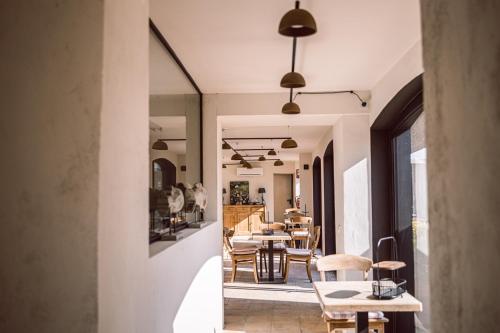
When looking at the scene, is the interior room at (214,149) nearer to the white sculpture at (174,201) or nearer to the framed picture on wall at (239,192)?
the white sculpture at (174,201)

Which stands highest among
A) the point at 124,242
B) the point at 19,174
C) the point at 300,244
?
the point at 19,174

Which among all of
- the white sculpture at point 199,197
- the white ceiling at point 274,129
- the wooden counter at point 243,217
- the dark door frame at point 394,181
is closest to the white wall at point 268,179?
the wooden counter at point 243,217

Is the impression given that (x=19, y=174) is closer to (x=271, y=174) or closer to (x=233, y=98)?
(x=233, y=98)

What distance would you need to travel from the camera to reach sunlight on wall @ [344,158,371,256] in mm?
5199

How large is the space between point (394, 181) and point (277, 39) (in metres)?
2.37

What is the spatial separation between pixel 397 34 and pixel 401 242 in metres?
2.35

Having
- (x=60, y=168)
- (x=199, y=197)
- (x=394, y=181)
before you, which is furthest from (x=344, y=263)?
(x=60, y=168)

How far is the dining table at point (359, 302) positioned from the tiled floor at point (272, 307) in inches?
75.3

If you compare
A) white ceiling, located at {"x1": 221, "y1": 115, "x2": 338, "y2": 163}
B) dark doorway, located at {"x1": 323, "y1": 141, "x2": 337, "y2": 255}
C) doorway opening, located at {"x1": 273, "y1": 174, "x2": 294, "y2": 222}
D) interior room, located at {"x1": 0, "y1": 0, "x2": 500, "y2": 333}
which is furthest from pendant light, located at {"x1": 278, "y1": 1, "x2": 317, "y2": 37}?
doorway opening, located at {"x1": 273, "y1": 174, "x2": 294, "y2": 222}

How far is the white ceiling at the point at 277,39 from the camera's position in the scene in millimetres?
2869

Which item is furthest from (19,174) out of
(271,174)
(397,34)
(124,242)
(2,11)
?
(271,174)

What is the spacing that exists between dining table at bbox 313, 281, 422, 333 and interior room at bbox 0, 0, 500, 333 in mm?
23

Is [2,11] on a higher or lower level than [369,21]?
lower

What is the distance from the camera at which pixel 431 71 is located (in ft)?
4.06
